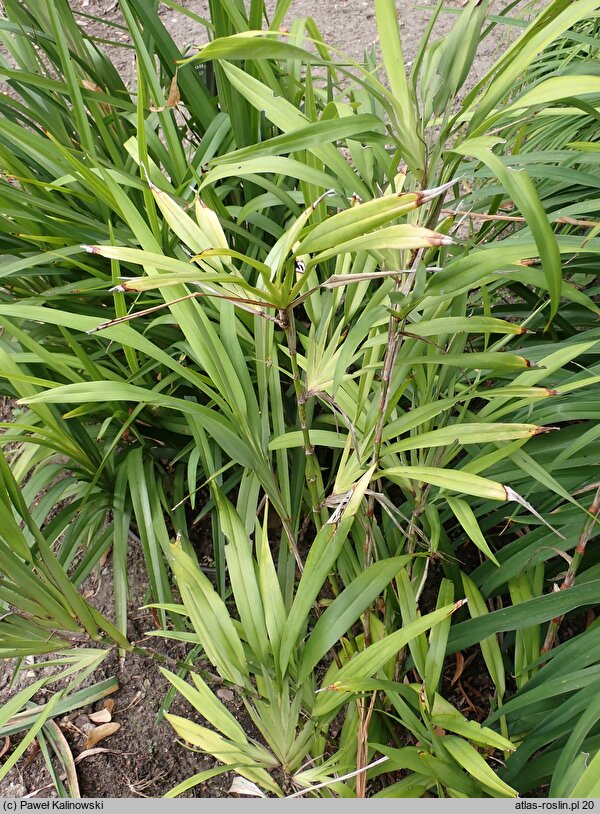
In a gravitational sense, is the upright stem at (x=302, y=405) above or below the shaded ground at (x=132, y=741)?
above

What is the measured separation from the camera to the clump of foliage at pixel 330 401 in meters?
0.46

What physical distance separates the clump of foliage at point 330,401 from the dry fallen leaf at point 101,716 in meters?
0.03

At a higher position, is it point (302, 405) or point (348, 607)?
point (302, 405)

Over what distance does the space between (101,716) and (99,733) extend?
0.02m

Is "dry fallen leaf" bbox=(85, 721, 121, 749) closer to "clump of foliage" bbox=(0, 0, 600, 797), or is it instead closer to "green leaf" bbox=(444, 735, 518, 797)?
"clump of foliage" bbox=(0, 0, 600, 797)

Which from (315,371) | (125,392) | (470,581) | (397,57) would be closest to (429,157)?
(397,57)

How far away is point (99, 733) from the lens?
0.91 meters

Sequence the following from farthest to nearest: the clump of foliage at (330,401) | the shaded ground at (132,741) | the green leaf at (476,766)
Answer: the shaded ground at (132,741)
the green leaf at (476,766)
the clump of foliage at (330,401)

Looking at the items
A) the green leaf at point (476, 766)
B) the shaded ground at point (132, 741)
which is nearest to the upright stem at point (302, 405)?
the green leaf at point (476, 766)

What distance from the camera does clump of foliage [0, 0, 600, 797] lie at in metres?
0.46

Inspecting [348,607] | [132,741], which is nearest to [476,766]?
[348,607]

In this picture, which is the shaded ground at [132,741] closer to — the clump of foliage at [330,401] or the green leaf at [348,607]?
the clump of foliage at [330,401]

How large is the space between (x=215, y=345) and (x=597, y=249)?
0.49 m

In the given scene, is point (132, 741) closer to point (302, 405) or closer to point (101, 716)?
point (101, 716)
